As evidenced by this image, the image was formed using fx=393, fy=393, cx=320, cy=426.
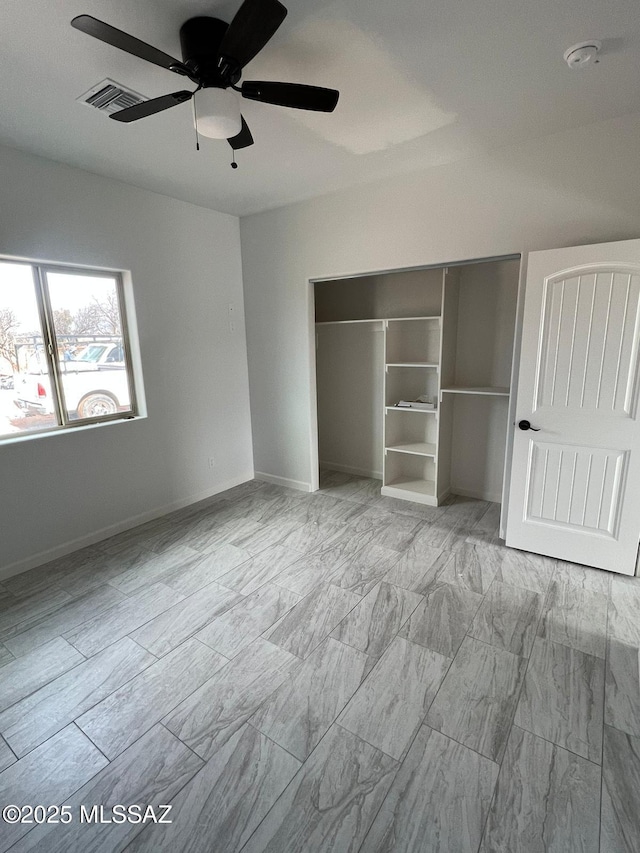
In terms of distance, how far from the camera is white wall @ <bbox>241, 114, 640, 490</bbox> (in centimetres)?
243

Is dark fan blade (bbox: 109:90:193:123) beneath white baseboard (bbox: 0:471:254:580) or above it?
above

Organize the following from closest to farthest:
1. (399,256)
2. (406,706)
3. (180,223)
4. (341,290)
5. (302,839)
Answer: (302,839) → (406,706) → (399,256) → (180,223) → (341,290)

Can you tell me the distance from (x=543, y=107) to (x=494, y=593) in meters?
2.85

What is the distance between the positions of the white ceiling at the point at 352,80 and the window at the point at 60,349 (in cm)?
83

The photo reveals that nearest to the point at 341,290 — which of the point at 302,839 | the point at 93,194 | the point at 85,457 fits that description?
the point at 93,194

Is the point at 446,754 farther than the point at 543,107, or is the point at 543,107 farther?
the point at 543,107

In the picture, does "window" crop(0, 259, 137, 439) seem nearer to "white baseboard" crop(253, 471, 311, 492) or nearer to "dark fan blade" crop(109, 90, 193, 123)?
"dark fan blade" crop(109, 90, 193, 123)

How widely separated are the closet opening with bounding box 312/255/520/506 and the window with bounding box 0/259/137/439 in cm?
198

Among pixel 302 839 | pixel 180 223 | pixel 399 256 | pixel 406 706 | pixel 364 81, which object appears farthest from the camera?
pixel 180 223

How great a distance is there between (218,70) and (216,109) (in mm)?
138

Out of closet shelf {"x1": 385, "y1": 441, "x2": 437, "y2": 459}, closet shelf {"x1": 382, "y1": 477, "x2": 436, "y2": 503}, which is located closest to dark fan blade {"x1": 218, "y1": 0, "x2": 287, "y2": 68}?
closet shelf {"x1": 385, "y1": 441, "x2": 437, "y2": 459}

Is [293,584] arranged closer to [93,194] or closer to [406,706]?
[406,706]

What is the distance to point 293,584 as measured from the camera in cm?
262

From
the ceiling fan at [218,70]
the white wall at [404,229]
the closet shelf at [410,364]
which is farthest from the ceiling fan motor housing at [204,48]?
the closet shelf at [410,364]
